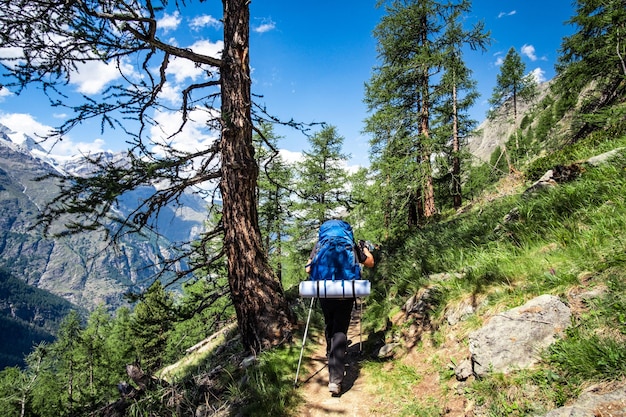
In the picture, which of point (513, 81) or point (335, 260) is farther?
point (513, 81)

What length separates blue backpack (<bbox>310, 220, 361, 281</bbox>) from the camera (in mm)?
4168

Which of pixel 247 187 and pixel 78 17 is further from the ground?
pixel 78 17

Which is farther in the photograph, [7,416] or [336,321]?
[7,416]

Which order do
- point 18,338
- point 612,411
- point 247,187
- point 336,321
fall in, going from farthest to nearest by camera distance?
1. point 18,338
2. point 247,187
3. point 336,321
4. point 612,411

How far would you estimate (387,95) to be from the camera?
1381cm

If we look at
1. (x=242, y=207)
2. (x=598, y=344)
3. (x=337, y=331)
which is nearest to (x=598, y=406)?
(x=598, y=344)

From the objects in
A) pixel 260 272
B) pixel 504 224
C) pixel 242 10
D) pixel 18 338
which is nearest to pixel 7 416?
pixel 260 272

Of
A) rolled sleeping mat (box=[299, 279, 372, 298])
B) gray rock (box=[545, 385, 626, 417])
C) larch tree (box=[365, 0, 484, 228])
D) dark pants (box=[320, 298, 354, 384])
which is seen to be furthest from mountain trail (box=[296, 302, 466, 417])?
larch tree (box=[365, 0, 484, 228])

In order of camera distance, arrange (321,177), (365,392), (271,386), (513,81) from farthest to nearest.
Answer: (513,81)
(321,177)
(271,386)
(365,392)

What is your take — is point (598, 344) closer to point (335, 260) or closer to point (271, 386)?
point (335, 260)

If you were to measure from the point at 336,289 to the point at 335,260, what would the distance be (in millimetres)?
430

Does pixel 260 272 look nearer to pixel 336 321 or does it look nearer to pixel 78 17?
pixel 336 321

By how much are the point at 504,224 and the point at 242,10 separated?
620cm

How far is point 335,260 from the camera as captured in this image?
420cm
